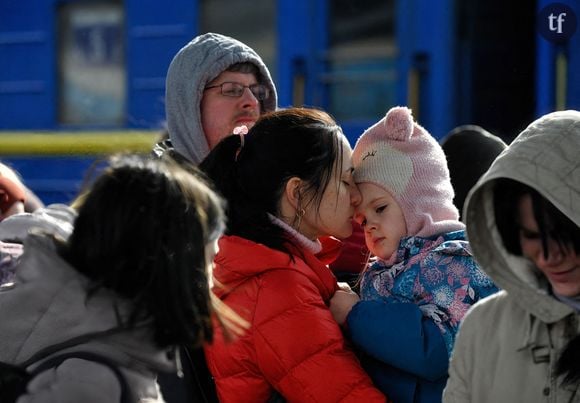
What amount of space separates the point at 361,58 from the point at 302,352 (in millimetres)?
4011

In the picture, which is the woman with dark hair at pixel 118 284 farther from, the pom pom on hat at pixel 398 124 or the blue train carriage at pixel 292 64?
the blue train carriage at pixel 292 64

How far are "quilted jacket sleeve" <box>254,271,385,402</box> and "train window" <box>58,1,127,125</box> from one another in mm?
4654

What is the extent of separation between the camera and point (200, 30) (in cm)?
623

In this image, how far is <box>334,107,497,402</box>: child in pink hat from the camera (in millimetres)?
2096

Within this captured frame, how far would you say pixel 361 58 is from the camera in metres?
5.91

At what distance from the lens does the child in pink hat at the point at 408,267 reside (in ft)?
6.88

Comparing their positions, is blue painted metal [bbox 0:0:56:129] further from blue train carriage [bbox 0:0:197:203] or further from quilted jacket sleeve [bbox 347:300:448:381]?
quilted jacket sleeve [bbox 347:300:448:381]

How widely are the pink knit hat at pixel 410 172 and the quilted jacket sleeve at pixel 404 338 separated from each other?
0.21 m

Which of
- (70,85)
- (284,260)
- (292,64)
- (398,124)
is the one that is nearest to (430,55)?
(292,64)

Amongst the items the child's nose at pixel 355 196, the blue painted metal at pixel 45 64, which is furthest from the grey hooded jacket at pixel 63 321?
the blue painted metal at pixel 45 64

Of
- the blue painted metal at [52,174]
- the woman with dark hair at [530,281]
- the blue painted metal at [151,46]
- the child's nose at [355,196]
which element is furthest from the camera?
the blue painted metal at [52,174]

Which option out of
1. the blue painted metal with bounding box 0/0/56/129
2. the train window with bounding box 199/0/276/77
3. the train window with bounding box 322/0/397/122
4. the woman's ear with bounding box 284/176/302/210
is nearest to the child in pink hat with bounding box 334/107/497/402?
the woman's ear with bounding box 284/176/302/210

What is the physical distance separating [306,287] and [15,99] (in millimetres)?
5176

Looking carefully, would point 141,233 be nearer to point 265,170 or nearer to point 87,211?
point 87,211
